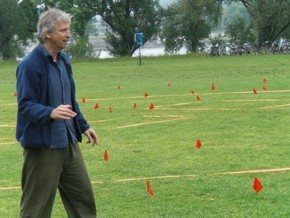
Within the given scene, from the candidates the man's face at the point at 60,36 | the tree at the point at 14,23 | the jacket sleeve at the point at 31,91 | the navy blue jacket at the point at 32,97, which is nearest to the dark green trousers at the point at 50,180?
the navy blue jacket at the point at 32,97

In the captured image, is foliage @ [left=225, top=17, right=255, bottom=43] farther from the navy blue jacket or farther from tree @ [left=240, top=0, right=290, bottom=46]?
the navy blue jacket

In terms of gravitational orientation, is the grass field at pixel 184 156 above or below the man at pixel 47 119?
below

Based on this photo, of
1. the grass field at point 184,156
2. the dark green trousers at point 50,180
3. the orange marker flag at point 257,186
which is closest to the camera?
the dark green trousers at point 50,180

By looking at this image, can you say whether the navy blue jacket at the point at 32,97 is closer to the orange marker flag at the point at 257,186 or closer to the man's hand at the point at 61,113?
the man's hand at the point at 61,113

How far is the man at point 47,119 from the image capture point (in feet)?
13.9

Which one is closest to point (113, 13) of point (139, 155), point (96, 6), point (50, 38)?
point (96, 6)

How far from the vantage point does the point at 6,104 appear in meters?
16.6

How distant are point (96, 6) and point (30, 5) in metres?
6.48

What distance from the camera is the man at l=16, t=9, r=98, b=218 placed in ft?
13.9

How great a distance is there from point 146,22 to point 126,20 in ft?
9.17

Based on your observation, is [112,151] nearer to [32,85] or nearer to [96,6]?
[32,85]

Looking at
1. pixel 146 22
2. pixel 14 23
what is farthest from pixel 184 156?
pixel 146 22

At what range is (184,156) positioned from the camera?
8.32m

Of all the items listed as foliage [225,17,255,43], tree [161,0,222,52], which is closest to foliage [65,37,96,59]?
tree [161,0,222,52]
